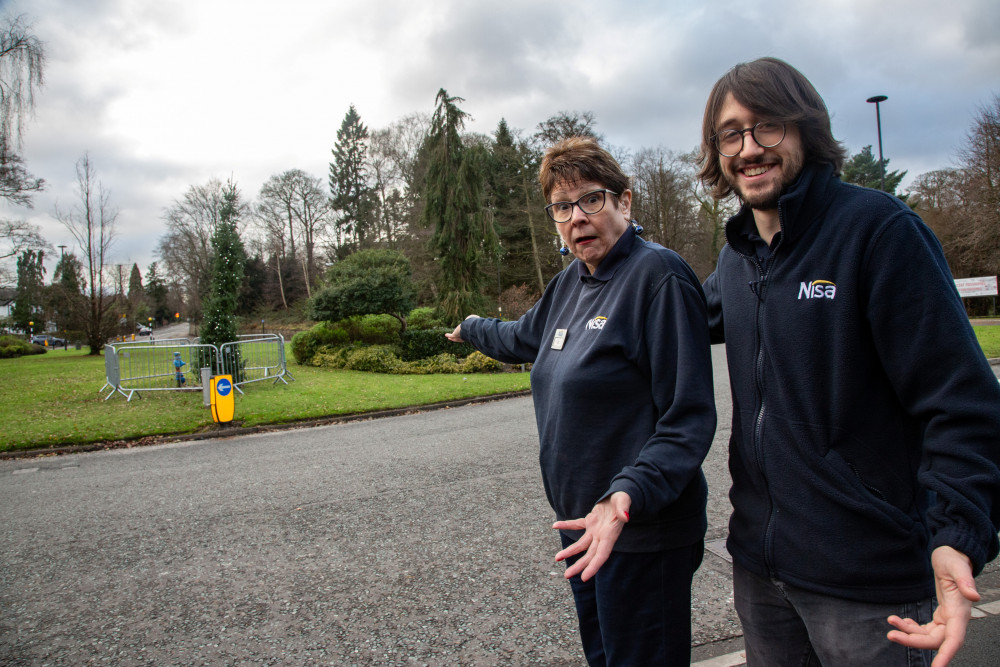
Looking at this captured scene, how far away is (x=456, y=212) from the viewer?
21125mm

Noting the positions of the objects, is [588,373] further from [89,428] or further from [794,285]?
[89,428]

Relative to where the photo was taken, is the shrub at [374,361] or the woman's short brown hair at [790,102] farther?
the shrub at [374,361]

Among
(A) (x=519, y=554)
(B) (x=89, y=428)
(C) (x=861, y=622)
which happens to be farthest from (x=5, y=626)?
(B) (x=89, y=428)

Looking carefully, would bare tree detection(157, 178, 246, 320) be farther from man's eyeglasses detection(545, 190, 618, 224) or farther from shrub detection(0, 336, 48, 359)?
man's eyeglasses detection(545, 190, 618, 224)

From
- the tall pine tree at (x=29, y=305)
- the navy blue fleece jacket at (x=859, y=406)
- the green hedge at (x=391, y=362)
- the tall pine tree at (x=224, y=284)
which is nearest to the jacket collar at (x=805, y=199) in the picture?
the navy blue fleece jacket at (x=859, y=406)

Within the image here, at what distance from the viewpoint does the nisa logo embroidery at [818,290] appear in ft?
4.55

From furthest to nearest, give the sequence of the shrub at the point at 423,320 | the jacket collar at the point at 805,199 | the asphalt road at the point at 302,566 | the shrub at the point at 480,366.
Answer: the shrub at the point at 423,320 < the shrub at the point at 480,366 < the asphalt road at the point at 302,566 < the jacket collar at the point at 805,199

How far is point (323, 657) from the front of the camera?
114 inches

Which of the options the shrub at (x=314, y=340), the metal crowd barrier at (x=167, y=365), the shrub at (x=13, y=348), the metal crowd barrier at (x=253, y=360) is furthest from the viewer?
the shrub at (x=13, y=348)

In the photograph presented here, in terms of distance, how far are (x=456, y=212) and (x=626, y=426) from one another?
20046 millimetres

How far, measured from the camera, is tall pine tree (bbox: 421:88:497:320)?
20.9 m

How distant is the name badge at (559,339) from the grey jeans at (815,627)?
857 millimetres

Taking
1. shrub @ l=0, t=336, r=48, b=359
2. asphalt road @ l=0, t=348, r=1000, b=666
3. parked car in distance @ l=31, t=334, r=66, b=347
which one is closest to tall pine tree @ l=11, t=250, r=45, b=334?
parked car in distance @ l=31, t=334, r=66, b=347

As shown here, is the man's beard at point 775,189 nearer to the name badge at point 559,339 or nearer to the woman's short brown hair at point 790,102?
the woman's short brown hair at point 790,102
